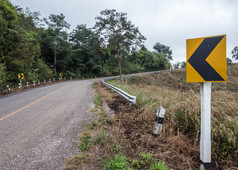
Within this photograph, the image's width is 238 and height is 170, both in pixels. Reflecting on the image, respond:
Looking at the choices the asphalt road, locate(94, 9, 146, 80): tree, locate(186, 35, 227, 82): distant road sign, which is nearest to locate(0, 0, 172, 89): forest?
locate(94, 9, 146, 80): tree

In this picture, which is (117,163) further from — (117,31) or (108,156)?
(117,31)

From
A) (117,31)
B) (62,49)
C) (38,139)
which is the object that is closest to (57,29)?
(62,49)

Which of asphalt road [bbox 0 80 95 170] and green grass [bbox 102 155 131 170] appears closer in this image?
green grass [bbox 102 155 131 170]

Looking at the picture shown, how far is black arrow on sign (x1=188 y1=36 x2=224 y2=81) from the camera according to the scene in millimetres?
1903

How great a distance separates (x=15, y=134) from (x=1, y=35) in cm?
1752

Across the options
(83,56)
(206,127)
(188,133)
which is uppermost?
(83,56)

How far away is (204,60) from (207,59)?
39 millimetres

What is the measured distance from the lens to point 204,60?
1.98 m

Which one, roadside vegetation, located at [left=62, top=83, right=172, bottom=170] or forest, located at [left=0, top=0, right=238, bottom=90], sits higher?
forest, located at [left=0, top=0, right=238, bottom=90]

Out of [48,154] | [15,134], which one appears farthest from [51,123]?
[48,154]

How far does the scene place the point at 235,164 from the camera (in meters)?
2.21

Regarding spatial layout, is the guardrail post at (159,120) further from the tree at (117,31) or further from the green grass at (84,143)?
the tree at (117,31)

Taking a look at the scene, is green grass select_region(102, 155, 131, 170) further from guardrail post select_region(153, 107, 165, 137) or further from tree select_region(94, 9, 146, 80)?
tree select_region(94, 9, 146, 80)

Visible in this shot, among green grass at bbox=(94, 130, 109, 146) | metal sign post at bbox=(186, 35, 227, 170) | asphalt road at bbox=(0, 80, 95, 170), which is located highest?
metal sign post at bbox=(186, 35, 227, 170)
